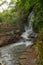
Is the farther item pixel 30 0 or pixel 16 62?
pixel 30 0

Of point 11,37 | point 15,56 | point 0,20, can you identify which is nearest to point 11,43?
point 11,37

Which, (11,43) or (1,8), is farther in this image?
(1,8)

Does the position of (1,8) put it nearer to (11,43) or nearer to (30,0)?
(11,43)

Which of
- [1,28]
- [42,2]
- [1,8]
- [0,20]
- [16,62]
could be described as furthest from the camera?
[1,8]

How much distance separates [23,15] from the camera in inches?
1056

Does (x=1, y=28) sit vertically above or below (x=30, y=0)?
below

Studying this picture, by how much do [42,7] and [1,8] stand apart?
946 inches

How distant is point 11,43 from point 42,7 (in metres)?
7.03

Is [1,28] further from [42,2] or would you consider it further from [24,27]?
[42,2]

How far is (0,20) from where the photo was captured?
32781 millimetres

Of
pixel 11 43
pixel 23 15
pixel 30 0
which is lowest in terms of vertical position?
pixel 11 43

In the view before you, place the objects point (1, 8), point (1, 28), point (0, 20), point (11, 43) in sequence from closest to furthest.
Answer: point (11, 43) → point (1, 28) → point (0, 20) → point (1, 8)

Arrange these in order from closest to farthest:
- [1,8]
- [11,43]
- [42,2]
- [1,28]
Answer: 1. [42,2]
2. [11,43]
3. [1,28]
4. [1,8]

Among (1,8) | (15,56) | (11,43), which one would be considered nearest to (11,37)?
(11,43)
